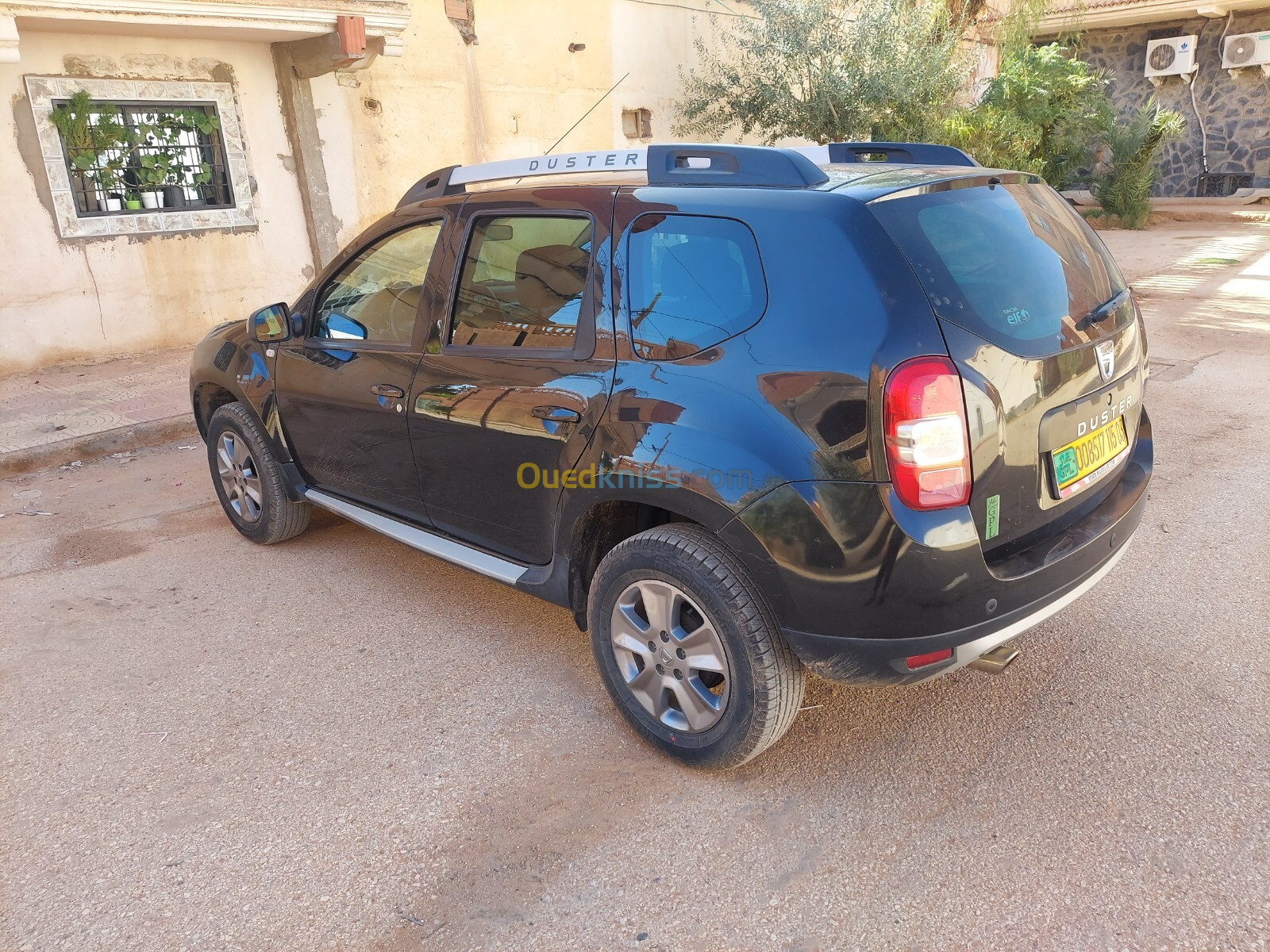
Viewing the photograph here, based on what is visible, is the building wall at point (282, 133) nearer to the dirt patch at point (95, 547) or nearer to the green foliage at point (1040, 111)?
the dirt patch at point (95, 547)

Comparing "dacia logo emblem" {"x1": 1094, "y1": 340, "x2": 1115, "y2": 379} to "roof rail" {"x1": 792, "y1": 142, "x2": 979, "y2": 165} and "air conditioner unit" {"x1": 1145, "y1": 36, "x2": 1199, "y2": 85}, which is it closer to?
"roof rail" {"x1": 792, "y1": 142, "x2": 979, "y2": 165}

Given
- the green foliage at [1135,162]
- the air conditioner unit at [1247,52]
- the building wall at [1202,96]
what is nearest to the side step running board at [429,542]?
the green foliage at [1135,162]

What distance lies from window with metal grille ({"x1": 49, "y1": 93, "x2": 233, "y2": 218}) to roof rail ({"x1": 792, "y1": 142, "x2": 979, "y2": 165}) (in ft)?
25.2

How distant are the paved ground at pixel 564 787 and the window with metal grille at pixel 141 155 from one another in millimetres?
→ 5781

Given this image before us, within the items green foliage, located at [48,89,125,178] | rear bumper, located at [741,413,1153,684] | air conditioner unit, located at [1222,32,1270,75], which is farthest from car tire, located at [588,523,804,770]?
air conditioner unit, located at [1222,32,1270,75]

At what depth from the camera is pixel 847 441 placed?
7.43ft

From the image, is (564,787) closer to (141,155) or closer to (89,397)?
(89,397)

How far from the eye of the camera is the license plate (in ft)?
8.40

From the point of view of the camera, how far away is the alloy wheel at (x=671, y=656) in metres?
2.62

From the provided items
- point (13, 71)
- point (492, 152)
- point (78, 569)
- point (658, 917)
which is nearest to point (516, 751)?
point (658, 917)

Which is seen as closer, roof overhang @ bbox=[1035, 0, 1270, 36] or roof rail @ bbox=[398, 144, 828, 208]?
roof rail @ bbox=[398, 144, 828, 208]

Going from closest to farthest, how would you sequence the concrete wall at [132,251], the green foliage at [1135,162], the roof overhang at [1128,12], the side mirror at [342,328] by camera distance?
1. the side mirror at [342,328]
2. the concrete wall at [132,251]
3. the green foliage at [1135,162]
4. the roof overhang at [1128,12]

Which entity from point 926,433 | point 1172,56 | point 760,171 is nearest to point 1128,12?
point 1172,56

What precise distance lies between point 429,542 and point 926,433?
199cm
